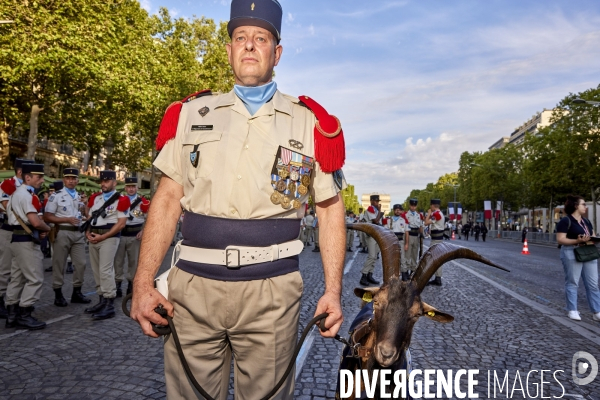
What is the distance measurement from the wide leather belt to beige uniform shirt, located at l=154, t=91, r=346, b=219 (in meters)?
0.15

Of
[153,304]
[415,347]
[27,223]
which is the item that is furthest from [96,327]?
[153,304]

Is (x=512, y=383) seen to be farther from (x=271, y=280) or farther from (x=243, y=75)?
(x=243, y=75)

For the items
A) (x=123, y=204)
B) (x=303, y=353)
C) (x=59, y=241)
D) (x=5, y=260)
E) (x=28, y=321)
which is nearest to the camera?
(x=303, y=353)

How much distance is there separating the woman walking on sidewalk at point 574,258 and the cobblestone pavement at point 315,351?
33cm

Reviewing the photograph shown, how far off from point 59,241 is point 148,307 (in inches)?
282

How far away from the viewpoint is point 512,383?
4758 millimetres

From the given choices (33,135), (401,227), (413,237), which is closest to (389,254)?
(401,227)

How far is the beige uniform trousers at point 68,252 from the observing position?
8.34m

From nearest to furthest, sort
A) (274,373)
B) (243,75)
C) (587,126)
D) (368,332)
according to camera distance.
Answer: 1. (274,373)
2. (243,75)
3. (368,332)
4. (587,126)

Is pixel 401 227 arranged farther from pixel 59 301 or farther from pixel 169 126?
pixel 169 126

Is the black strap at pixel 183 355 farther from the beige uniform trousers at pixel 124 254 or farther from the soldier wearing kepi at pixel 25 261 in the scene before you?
the beige uniform trousers at pixel 124 254

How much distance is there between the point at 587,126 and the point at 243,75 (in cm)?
4220

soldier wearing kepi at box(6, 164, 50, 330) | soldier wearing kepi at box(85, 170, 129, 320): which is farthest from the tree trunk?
soldier wearing kepi at box(6, 164, 50, 330)

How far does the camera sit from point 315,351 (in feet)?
18.4
